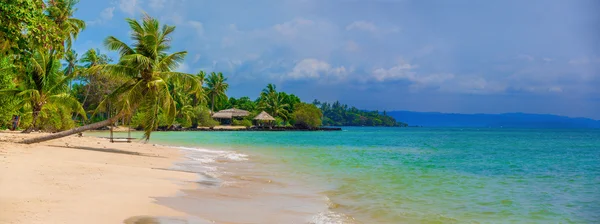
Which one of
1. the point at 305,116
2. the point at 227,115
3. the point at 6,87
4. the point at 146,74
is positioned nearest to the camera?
the point at 146,74

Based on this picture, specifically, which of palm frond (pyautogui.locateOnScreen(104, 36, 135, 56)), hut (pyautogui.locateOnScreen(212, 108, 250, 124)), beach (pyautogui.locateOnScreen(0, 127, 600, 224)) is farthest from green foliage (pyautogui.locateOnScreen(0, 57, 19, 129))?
hut (pyautogui.locateOnScreen(212, 108, 250, 124))

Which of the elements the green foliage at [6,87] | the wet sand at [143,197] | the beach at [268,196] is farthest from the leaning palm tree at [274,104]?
the wet sand at [143,197]

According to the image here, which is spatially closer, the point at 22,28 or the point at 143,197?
the point at 143,197

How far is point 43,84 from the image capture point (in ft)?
83.3

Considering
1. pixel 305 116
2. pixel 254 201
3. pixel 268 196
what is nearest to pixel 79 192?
pixel 254 201

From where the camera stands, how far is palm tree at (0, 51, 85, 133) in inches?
970

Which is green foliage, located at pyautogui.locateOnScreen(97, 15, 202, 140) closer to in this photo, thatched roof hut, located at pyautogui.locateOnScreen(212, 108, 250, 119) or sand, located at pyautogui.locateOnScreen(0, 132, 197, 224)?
sand, located at pyautogui.locateOnScreen(0, 132, 197, 224)

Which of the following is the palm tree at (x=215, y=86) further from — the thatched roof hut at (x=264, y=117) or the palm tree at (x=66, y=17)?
the palm tree at (x=66, y=17)

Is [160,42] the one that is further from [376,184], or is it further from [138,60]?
[376,184]

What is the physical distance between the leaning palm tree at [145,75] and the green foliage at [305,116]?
6835cm

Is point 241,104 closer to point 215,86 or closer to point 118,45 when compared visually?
point 215,86

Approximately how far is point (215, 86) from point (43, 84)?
181 ft

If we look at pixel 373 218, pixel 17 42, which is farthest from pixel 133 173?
pixel 373 218

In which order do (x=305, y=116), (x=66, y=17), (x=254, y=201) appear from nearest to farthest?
(x=254, y=201)
(x=66, y=17)
(x=305, y=116)
